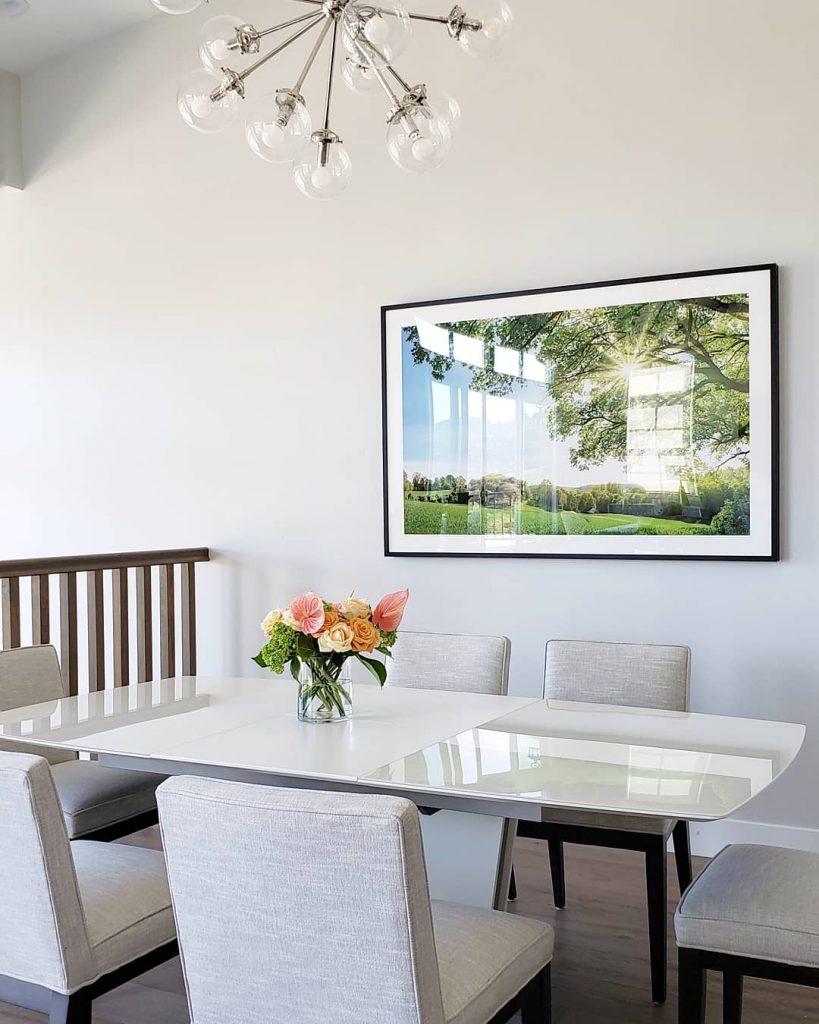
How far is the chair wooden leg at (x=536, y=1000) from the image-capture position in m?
1.86

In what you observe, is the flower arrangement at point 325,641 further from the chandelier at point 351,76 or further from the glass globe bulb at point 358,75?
the glass globe bulb at point 358,75

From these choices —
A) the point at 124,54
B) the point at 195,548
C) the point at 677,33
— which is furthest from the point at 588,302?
the point at 124,54

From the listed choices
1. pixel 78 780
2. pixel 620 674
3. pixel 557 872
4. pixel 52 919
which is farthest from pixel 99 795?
pixel 620 674

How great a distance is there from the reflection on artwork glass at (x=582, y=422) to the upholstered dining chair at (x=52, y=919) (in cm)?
228

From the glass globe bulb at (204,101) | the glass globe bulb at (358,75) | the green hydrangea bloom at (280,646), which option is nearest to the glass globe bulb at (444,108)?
the glass globe bulb at (358,75)

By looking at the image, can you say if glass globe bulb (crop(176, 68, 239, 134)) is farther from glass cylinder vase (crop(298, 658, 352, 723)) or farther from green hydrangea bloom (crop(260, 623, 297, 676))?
glass cylinder vase (crop(298, 658, 352, 723))

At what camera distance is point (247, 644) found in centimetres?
458

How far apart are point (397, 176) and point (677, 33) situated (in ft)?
3.89

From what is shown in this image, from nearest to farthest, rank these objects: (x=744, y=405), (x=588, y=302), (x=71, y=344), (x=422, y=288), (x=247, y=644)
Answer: (x=744, y=405), (x=588, y=302), (x=422, y=288), (x=247, y=644), (x=71, y=344)

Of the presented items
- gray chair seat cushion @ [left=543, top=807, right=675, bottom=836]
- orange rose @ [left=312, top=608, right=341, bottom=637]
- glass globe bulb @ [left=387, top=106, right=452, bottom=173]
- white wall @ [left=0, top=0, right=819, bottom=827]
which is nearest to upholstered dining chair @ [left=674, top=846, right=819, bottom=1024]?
gray chair seat cushion @ [left=543, top=807, right=675, bottom=836]

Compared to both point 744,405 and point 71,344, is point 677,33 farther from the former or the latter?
point 71,344

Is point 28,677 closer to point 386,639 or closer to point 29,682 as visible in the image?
point 29,682

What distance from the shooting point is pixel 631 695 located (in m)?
2.95

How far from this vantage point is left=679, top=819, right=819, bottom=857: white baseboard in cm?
346
